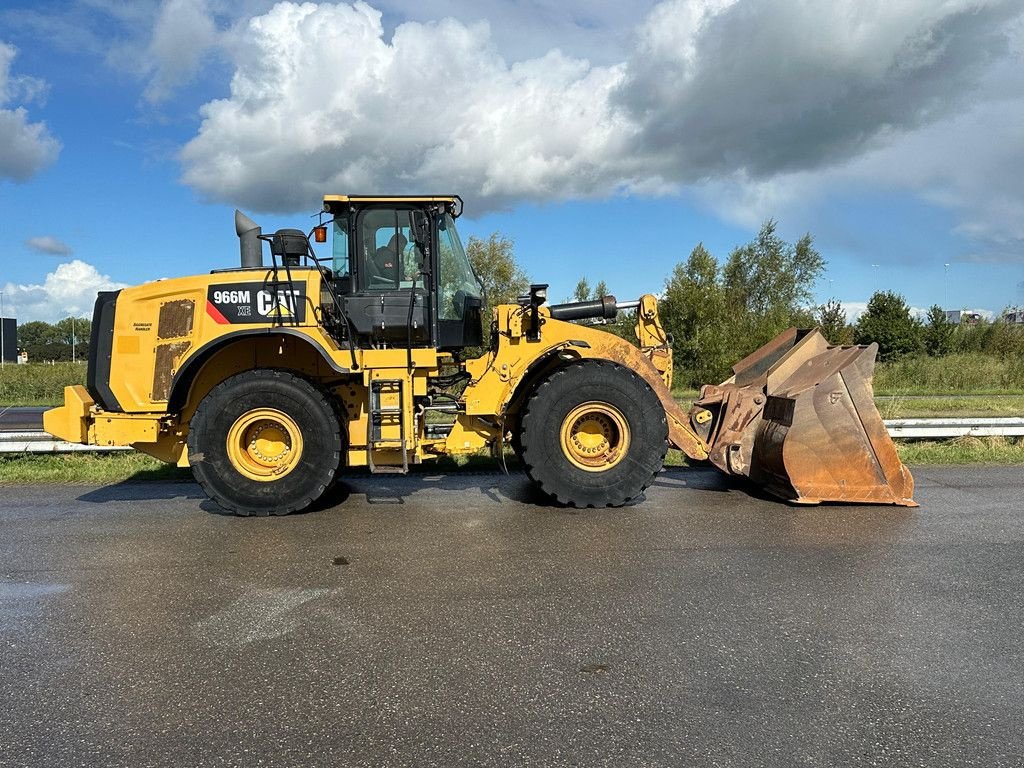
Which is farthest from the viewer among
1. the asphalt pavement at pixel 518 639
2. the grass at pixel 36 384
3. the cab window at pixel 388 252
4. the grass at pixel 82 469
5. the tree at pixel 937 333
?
the tree at pixel 937 333

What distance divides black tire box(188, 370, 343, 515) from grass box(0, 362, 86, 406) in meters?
20.3

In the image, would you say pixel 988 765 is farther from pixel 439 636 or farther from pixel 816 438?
pixel 816 438

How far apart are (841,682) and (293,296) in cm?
500

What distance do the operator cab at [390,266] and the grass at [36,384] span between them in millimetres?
20674

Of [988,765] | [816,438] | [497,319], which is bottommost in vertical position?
[988,765]

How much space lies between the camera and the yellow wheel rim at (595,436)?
6332 millimetres

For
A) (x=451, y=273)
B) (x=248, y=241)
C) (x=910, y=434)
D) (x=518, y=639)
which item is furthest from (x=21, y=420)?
(x=910, y=434)

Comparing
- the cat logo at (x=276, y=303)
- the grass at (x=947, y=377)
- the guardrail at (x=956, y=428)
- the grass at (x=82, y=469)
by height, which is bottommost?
the grass at (x=82, y=469)

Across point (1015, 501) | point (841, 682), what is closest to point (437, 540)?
point (841, 682)

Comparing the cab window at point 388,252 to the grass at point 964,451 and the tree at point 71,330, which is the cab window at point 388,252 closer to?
the grass at point 964,451

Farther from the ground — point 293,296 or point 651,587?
point 293,296

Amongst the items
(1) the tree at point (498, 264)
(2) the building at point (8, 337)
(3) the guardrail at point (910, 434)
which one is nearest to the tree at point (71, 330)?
(2) the building at point (8, 337)

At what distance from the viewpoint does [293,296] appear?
6.22 m

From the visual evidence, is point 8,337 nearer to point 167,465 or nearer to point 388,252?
point 167,465
